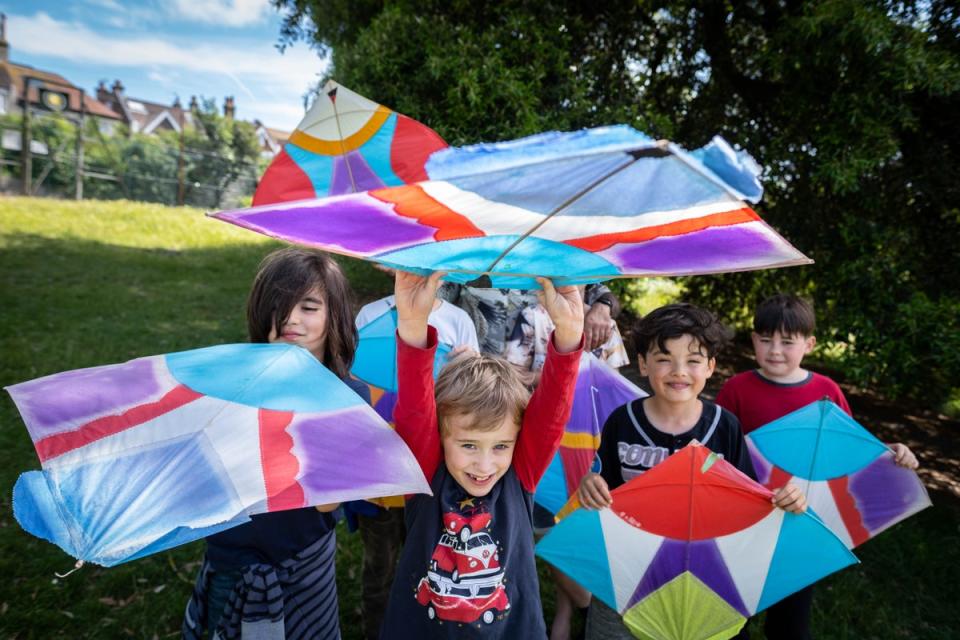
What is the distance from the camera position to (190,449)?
1.42 metres

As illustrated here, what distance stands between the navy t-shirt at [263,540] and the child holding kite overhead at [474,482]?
0.33m

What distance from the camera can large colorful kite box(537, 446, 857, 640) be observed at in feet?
6.21

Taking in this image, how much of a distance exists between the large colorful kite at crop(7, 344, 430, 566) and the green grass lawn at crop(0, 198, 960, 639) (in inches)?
73.8

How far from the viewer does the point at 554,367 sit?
1.64m

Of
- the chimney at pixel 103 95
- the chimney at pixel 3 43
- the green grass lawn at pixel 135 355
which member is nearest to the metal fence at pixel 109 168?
the green grass lawn at pixel 135 355

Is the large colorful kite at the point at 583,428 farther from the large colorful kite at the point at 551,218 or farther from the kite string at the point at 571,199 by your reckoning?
the kite string at the point at 571,199

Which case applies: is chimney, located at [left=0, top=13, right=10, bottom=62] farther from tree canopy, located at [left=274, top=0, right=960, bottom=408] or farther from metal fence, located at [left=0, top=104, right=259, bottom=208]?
tree canopy, located at [left=274, top=0, right=960, bottom=408]

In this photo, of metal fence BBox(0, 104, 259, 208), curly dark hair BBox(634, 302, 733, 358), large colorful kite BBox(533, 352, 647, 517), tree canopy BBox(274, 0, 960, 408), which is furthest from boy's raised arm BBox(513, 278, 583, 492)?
metal fence BBox(0, 104, 259, 208)

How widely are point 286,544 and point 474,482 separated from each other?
652 mm

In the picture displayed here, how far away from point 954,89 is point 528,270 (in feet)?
12.0

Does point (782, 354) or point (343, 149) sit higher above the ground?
point (343, 149)

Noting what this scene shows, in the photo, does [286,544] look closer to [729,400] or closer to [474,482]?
[474,482]

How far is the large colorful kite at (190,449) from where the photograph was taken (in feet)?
4.13

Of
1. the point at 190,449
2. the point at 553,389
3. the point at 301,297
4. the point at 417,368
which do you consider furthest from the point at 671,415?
the point at 190,449
